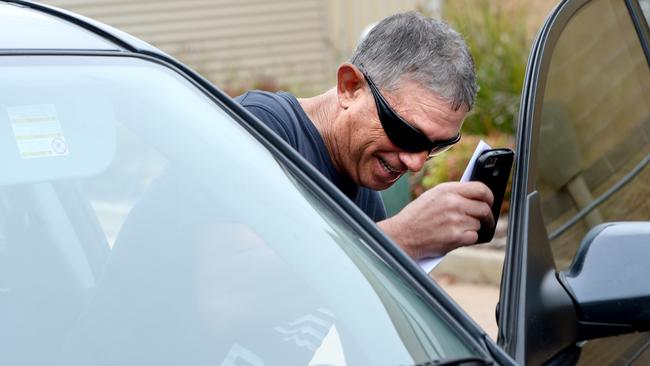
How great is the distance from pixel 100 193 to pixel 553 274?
85 centimetres

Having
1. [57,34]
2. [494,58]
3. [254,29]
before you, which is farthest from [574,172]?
[254,29]

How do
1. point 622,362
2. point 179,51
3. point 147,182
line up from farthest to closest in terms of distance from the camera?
point 179,51
point 622,362
point 147,182

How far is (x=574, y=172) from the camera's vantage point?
8.23 ft

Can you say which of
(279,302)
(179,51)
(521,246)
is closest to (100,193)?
(279,302)

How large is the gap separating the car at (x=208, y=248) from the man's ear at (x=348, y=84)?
Answer: 0.48 metres

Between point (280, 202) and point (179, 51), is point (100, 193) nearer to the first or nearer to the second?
point (280, 202)

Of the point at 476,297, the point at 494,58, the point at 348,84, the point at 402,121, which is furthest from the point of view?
the point at 494,58

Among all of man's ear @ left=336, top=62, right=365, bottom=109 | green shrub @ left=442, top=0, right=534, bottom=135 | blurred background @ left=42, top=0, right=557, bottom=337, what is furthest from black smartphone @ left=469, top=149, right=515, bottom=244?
blurred background @ left=42, top=0, right=557, bottom=337

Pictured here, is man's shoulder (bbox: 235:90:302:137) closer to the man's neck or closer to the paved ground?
the man's neck

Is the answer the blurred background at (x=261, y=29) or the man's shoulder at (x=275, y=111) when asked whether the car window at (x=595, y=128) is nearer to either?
the man's shoulder at (x=275, y=111)

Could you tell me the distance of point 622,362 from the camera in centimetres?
223

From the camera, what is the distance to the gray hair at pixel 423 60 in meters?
2.54

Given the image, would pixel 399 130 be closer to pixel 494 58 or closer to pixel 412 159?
pixel 412 159

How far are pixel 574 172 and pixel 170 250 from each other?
3.47 feet
